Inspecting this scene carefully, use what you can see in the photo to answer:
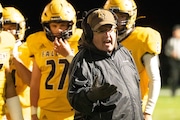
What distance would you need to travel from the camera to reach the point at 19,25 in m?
7.55

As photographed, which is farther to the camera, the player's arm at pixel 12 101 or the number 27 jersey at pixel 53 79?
the number 27 jersey at pixel 53 79

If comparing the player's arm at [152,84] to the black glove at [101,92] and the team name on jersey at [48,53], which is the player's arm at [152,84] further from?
the black glove at [101,92]

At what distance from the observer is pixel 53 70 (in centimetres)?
695

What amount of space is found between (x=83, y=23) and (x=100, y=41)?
0.78 ft

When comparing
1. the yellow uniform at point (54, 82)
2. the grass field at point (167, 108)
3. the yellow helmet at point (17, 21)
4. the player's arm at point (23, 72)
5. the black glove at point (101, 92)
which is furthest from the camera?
the grass field at point (167, 108)

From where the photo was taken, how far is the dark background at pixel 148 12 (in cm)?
2014

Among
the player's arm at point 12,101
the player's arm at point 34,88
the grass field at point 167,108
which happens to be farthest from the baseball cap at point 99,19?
the grass field at point 167,108

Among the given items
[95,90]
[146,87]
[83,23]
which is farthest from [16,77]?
[95,90]

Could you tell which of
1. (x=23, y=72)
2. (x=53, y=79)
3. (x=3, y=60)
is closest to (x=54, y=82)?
(x=53, y=79)

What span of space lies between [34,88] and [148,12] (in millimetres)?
15459

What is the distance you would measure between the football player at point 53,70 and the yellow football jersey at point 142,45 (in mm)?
464

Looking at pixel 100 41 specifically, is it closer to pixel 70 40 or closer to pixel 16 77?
pixel 70 40

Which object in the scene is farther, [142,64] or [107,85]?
[142,64]

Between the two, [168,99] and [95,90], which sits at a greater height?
[95,90]
